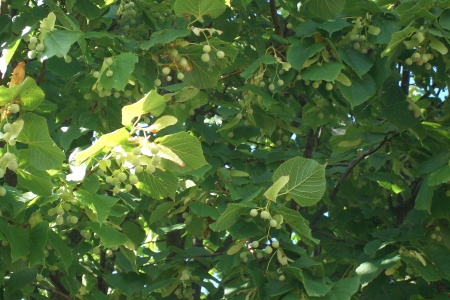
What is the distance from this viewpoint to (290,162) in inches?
105

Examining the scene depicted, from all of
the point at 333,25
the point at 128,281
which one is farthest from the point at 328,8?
the point at 128,281

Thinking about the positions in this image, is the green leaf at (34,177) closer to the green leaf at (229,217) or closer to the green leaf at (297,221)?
the green leaf at (229,217)

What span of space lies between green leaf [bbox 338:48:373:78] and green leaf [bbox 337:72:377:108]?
3.3 inches

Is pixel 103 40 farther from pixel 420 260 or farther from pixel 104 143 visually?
pixel 420 260

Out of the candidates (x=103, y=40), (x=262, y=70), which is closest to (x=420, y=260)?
(x=262, y=70)

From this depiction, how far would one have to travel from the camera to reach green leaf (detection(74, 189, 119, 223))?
242 cm

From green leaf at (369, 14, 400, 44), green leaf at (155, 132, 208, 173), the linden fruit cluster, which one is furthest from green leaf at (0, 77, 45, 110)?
green leaf at (369, 14, 400, 44)

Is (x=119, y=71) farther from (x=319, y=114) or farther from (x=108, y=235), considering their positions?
(x=319, y=114)

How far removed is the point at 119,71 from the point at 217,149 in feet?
3.67

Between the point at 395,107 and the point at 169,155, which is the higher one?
the point at 169,155

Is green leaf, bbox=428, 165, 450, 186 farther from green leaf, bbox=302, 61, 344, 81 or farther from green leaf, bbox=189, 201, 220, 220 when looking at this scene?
green leaf, bbox=189, 201, 220, 220

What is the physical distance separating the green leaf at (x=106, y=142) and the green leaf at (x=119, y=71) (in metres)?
0.59

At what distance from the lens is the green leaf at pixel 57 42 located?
261 cm

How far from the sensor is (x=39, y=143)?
92.4 inches
